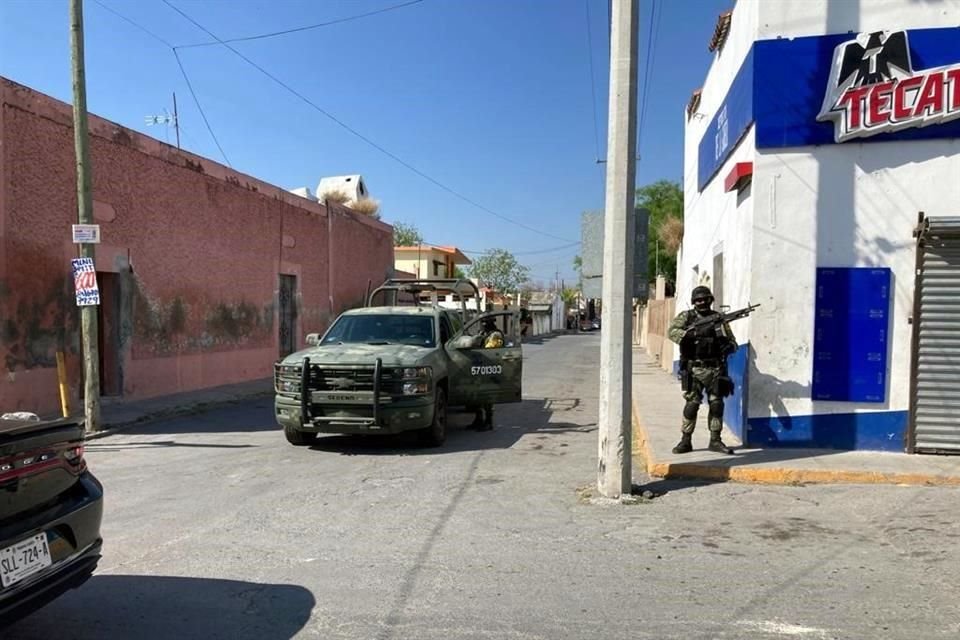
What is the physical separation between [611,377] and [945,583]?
297cm

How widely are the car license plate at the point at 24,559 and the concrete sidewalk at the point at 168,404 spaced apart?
7916mm

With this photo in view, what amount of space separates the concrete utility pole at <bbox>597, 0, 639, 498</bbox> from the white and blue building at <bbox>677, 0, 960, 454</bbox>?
2661 millimetres

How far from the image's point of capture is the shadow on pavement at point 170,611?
3906mm

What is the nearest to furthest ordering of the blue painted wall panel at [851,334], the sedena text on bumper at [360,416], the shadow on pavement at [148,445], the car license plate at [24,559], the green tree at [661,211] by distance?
the car license plate at [24,559], the blue painted wall panel at [851,334], the sedena text on bumper at [360,416], the shadow on pavement at [148,445], the green tree at [661,211]

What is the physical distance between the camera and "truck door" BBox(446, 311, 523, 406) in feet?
32.7

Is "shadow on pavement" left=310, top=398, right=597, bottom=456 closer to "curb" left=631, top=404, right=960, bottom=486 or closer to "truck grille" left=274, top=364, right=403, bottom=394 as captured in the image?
"truck grille" left=274, top=364, right=403, bottom=394

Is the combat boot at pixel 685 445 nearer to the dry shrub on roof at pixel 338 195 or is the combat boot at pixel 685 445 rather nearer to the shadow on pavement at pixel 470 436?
the shadow on pavement at pixel 470 436

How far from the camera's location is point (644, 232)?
288 inches

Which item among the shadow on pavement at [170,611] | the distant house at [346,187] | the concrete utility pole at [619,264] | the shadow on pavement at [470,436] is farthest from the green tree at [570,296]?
the shadow on pavement at [170,611]

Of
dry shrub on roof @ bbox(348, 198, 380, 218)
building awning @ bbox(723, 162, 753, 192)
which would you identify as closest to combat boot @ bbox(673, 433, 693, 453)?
building awning @ bbox(723, 162, 753, 192)

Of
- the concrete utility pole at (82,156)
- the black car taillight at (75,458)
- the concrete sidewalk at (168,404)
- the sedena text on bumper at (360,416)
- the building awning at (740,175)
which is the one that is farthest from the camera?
the concrete sidewalk at (168,404)

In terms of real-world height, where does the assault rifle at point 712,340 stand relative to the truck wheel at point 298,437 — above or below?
above

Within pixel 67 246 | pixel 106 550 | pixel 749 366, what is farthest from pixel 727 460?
pixel 67 246

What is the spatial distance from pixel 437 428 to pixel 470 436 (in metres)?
1.13
